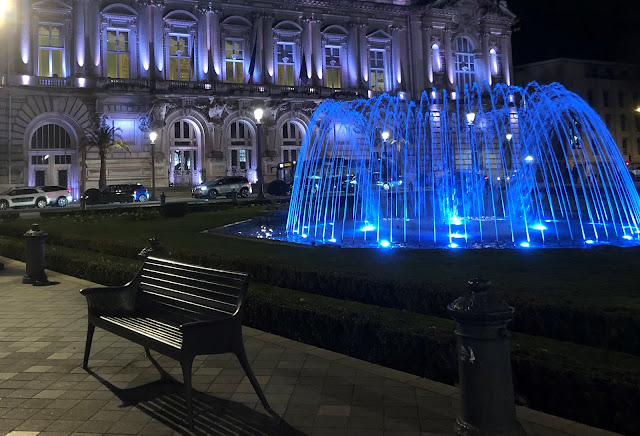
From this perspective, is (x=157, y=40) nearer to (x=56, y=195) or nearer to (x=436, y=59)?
(x=56, y=195)

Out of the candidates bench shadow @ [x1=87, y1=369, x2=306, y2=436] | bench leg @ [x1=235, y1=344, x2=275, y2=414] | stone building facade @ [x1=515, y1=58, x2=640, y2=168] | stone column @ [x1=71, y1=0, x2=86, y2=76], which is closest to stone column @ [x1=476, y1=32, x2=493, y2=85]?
stone building facade @ [x1=515, y1=58, x2=640, y2=168]

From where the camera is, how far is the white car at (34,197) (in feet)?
120

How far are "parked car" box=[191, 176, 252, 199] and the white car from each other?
30.9ft

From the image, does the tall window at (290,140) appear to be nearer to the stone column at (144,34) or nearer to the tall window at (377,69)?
the tall window at (377,69)

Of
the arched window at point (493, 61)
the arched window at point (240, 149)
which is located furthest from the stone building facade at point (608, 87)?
the arched window at point (240, 149)

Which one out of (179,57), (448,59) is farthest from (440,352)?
(448,59)

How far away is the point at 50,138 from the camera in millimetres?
43312

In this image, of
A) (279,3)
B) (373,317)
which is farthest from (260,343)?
(279,3)

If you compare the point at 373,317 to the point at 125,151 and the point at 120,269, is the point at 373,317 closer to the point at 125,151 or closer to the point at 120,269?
the point at 120,269

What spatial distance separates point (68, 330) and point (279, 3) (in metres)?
47.9

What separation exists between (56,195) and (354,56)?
3045cm

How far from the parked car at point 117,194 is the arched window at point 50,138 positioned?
669 cm

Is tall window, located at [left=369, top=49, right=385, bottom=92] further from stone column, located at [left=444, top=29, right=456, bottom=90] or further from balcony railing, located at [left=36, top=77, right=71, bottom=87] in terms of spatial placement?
balcony railing, located at [left=36, top=77, right=71, bottom=87]

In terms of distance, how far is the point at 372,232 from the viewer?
62.1 ft
